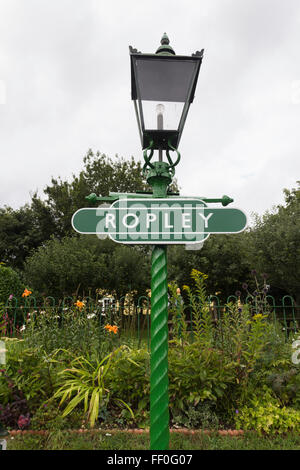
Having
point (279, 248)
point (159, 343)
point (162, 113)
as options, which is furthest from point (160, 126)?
point (279, 248)

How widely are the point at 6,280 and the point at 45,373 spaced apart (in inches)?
244

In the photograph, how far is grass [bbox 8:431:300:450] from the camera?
274cm

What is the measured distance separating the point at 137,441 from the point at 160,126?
9.12ft

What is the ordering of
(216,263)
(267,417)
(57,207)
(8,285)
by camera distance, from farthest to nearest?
(57,207)
(216,263)
(8,285)
(267,417)

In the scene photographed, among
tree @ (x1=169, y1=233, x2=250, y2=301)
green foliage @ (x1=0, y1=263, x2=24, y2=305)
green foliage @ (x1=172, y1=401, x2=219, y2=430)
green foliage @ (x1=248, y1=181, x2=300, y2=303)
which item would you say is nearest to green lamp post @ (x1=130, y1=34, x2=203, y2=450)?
green foliage @ (x1=172, y1=401, x2=219, y2=430)

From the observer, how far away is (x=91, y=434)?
2.95 meters

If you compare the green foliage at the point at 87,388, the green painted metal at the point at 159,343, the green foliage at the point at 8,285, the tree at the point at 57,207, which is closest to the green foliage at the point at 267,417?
the green foliage at the point at 87,388

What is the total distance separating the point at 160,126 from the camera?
1.94 meters

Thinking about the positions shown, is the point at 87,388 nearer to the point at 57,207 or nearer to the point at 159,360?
the point at 159,360

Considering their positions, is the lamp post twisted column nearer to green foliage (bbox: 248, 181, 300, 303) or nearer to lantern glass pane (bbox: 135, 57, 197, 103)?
lantern glass pane (bbox: 135, 57, 197, 103)

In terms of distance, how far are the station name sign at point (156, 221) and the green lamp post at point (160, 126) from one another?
151 millimetres

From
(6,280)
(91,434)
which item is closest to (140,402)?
(91,434)

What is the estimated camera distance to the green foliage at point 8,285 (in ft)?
28.5
